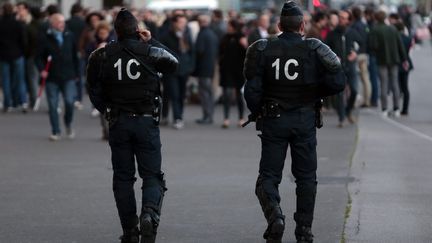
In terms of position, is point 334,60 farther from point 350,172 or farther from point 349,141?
point 349,141

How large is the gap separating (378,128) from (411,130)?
20.8 inches

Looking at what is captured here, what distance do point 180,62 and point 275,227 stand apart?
37.9ft

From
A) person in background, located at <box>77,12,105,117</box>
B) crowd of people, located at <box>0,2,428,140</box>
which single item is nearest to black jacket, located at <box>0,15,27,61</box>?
crowd of people, located at <box>0,2,428,140</box>

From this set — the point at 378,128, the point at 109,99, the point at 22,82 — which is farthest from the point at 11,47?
the point at 109,99

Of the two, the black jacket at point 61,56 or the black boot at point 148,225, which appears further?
the black jacket at point 61,56

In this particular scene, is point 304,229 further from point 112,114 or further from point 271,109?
point 112,114

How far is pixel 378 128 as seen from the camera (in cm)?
1961

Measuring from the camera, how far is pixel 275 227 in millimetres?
8531

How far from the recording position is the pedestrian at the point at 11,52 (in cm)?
2217

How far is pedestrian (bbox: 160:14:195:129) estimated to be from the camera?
19.8 m

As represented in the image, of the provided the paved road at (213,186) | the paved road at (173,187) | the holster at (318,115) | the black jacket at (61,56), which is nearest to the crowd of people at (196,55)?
the black jacket at (61,56)

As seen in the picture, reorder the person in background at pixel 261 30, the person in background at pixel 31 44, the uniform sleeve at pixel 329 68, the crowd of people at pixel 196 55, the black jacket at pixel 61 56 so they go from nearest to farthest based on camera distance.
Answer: the uniform sleeve at pixel 329 68 < the black jacket at pixel 61 56 < the crowd of people at pixel 196 55 < the person in background at pixel 261 30 < the person in background at pixel 31 44

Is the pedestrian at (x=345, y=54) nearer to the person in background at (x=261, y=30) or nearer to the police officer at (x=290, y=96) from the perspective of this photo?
the person in background at (x=261, y=30)

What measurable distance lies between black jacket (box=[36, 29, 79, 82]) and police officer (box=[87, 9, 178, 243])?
8574 millimetres
